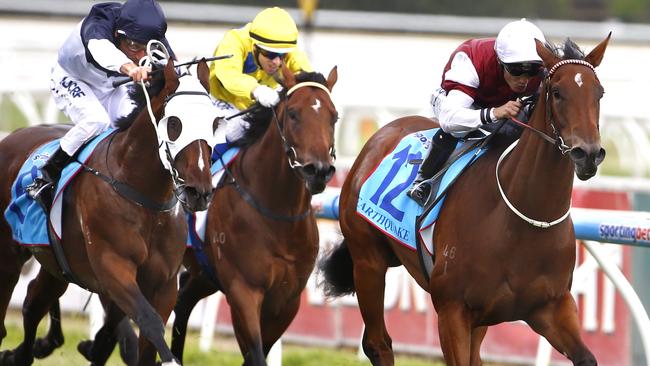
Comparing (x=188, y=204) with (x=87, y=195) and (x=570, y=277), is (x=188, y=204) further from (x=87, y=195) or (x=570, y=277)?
(x=570, y=277)

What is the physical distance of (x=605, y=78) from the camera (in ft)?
48.4

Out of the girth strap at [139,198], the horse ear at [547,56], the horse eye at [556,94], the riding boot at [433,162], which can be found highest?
the horse ear at [547,56]

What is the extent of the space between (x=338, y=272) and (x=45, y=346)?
5.79 feet

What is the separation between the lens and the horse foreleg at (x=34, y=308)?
7.11 metres

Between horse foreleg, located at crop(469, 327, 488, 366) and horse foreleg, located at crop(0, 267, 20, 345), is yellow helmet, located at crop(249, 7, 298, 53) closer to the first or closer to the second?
horse foreleg, located at crop(469, 327, 488, 366)

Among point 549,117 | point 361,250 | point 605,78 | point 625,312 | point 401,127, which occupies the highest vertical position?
point 549,117

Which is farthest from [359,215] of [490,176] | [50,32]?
Result: [50,32]

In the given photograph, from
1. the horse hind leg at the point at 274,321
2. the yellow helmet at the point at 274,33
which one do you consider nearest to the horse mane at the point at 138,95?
the yellow helmet at the point at 274,33

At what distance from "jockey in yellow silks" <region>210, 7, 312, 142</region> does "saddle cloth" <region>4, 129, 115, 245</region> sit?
0.65 m

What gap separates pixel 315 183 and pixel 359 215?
1082 mm

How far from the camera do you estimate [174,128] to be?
5.84 metres

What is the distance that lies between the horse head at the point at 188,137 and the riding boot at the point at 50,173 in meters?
0.87

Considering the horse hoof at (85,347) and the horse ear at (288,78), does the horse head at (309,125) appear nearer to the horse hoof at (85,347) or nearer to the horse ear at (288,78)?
the horse ear at (288,78)

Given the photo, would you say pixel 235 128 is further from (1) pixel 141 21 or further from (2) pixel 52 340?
(2) pixel 52 340
